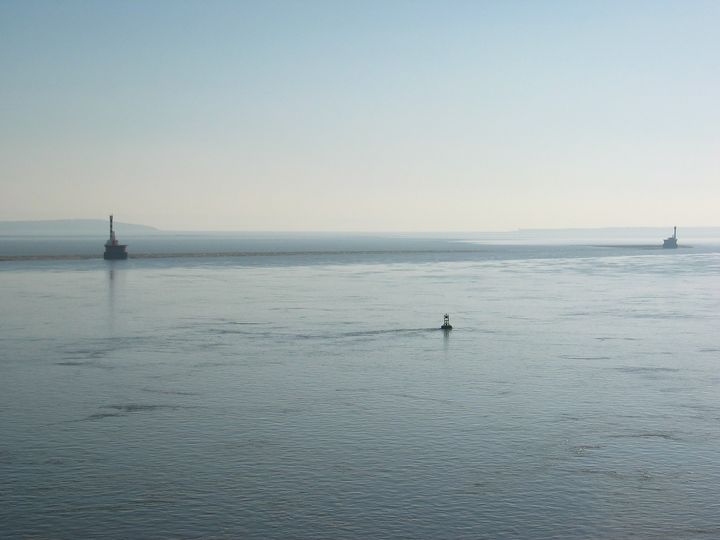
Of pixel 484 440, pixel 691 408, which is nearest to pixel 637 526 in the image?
pixel 484 440

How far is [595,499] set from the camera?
2436 centimetres

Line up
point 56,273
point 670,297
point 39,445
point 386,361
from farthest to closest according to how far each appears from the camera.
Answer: point 56,273, point 670,297, point 386,361, point 39,445

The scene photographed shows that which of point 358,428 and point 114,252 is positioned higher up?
point 114,252

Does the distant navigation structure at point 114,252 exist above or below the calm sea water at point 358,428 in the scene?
above

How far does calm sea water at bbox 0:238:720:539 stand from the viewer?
23.0 m

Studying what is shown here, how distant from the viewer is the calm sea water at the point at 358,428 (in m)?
23.0

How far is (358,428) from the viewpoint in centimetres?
3209

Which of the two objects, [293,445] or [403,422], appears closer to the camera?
[293,445]

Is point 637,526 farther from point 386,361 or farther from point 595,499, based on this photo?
point 386,361

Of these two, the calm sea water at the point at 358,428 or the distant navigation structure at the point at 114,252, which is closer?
the calm sea water at the point at 358,428

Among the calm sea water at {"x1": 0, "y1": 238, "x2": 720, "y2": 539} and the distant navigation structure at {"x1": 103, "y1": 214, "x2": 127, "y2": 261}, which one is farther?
the distant navigation structure at {"x1": 103, "y1": 214, "x2": 127, "y2": 261}

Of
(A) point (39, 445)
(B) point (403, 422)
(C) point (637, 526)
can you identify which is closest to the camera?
(C) point (637, 526)

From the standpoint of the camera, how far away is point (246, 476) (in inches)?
1033

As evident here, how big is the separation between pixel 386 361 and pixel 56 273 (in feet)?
360
